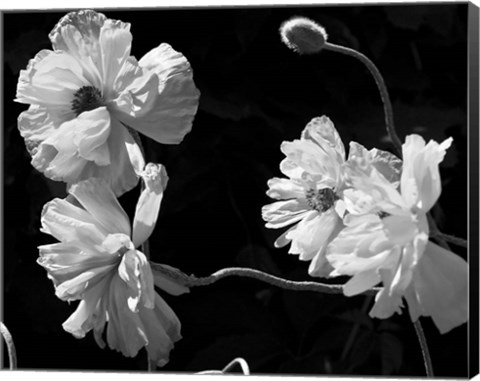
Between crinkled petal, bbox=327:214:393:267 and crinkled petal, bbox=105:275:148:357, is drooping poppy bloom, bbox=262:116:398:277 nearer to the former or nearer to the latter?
crinkled petal, bbox=327:214:393:267

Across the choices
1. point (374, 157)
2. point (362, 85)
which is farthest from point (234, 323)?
point (374, 157)

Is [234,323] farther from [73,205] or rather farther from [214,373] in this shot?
[73,205]

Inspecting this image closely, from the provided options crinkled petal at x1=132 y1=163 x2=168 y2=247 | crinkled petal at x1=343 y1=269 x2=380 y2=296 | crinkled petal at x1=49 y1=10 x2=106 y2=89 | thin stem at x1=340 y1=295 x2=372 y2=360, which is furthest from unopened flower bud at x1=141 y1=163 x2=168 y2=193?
thin stem at x1=340 y1=295 x2=372 y2=360

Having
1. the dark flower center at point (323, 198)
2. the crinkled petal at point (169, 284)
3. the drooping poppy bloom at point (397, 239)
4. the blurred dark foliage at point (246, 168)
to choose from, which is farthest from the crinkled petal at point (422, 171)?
the blurred dark foliage at point (246, 168)

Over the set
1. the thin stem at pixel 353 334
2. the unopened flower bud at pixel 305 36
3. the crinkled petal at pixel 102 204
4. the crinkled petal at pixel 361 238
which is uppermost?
the unopened flower bud at pixel 305 36

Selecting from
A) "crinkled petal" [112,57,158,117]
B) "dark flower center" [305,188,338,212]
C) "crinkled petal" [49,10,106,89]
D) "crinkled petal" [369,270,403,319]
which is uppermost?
"crinkled petal" [49,10,106,89]

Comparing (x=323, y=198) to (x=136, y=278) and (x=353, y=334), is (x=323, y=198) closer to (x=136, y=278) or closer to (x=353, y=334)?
(x=136, y=278)

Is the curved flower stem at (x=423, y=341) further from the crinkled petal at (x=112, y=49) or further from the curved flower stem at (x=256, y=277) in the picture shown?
the crinkled petal at (x=112, y=49)
